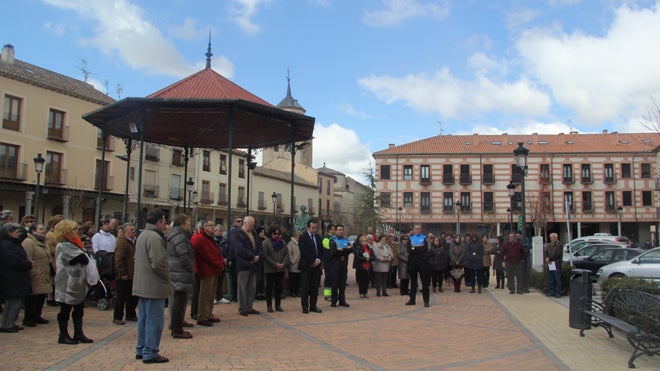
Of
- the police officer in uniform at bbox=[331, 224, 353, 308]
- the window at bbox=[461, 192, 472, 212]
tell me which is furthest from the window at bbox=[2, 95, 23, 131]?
the window at bbox=[461, 192, 472, 212]

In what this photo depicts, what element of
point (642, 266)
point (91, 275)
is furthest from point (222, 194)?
point (91, 275)

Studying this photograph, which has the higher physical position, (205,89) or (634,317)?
(205,89)

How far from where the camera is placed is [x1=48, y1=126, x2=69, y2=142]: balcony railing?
34281 mm

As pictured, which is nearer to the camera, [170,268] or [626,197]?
[170,268]

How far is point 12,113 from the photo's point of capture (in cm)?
3203

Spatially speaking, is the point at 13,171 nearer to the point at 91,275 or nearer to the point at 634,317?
the point at 91,275

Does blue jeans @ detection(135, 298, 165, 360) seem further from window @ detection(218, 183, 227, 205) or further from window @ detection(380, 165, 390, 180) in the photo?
window @ detection(380, 165, 390, 180)

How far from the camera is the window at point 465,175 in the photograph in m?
54.5

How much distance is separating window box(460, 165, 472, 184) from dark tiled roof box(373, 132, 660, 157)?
1.64m

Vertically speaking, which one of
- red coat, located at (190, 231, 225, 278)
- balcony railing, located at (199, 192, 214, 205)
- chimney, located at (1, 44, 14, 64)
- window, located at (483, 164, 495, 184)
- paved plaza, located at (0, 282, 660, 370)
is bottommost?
paved plaza, located at (0, 282, 660, 370)

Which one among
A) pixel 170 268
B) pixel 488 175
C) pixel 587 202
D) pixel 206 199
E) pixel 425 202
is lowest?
pixel 170 268

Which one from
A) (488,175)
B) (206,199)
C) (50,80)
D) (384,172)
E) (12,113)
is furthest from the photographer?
(384,172)

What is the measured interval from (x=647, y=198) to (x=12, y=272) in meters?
58.1

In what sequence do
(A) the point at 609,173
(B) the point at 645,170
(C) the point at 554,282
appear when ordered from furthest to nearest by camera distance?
(A) the point at 609,173, (B) the point at 645,170, (C) the point at 554,282
